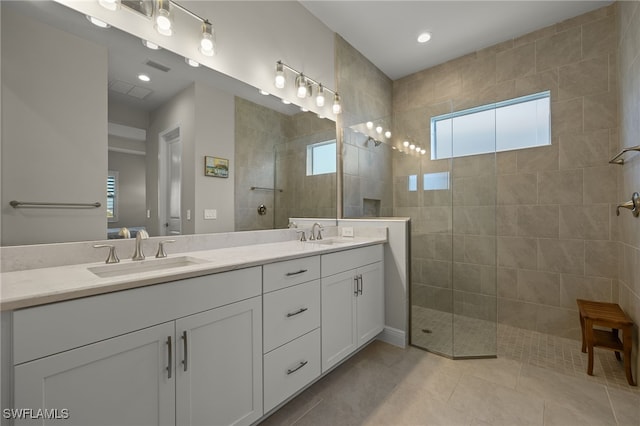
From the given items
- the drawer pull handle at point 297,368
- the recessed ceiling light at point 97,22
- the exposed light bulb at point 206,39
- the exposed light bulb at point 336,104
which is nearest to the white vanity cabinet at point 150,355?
the drawer pull handle at point 297,368

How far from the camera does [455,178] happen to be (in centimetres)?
229

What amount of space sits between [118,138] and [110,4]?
2.06ft

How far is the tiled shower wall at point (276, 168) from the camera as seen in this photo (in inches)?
73.9

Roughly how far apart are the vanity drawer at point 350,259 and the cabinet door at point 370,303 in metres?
0.06

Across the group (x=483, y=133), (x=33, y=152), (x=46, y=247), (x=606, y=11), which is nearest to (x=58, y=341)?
(x=46, y=247)

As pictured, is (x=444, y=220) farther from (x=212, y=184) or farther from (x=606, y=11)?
(x=606, y=11)

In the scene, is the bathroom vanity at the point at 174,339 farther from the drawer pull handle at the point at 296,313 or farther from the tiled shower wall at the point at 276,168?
the tiled shower wall at the point at 276,168

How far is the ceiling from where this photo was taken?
2266 millimetres

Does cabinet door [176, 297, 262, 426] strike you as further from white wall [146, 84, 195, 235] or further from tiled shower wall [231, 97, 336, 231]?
tiled shower wall [231, 97, 336, 231]

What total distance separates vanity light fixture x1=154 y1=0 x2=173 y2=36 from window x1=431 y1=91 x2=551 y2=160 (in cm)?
208

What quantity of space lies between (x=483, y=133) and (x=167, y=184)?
244 cm

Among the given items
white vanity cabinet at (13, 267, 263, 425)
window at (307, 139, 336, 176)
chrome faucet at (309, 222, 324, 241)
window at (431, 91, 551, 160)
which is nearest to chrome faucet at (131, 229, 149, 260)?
white vanity cabinet at (13, 267, 263, 425)

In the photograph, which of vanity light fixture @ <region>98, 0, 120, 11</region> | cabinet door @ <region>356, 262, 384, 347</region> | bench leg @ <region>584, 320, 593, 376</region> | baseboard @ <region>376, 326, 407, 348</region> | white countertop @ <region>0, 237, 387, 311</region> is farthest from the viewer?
baseboard @ <region>376, 326, 407, 348</region>

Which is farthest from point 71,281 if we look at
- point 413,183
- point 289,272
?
point 413,183
